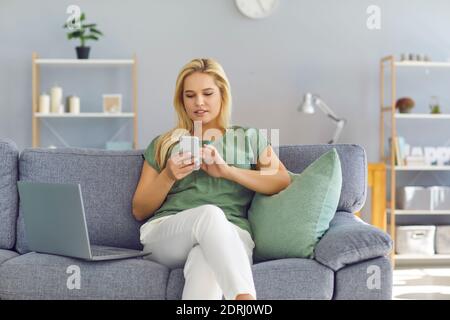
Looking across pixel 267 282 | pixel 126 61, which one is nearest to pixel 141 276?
pixel 267 282

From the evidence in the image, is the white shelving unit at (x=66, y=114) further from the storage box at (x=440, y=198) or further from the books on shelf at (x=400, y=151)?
the storage box at (x=440, y=198)

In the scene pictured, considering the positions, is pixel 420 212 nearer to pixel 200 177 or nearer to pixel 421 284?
pixel 421 284

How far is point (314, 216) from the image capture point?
2.26m

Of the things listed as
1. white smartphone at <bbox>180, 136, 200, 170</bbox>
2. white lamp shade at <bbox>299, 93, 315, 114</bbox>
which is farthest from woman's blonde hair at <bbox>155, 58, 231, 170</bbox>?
white lamp shade at <bbox>299, 93, 315, 114</bbox>

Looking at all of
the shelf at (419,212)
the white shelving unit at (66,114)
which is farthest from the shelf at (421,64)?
the white shelving unit at (66,114)

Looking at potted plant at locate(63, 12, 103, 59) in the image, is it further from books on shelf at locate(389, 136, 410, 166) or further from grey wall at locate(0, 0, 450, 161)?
books on shelf at locate(389, 136, 410, 166)

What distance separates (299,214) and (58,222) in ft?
2.44

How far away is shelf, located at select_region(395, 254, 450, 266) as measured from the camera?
15.5 feet

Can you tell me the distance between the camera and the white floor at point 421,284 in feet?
12.0

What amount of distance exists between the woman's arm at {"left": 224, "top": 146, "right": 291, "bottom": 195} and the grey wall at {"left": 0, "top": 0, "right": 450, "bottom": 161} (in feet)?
8.23

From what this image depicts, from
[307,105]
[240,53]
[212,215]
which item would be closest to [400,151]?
[307,105]

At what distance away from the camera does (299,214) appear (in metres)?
2.26
